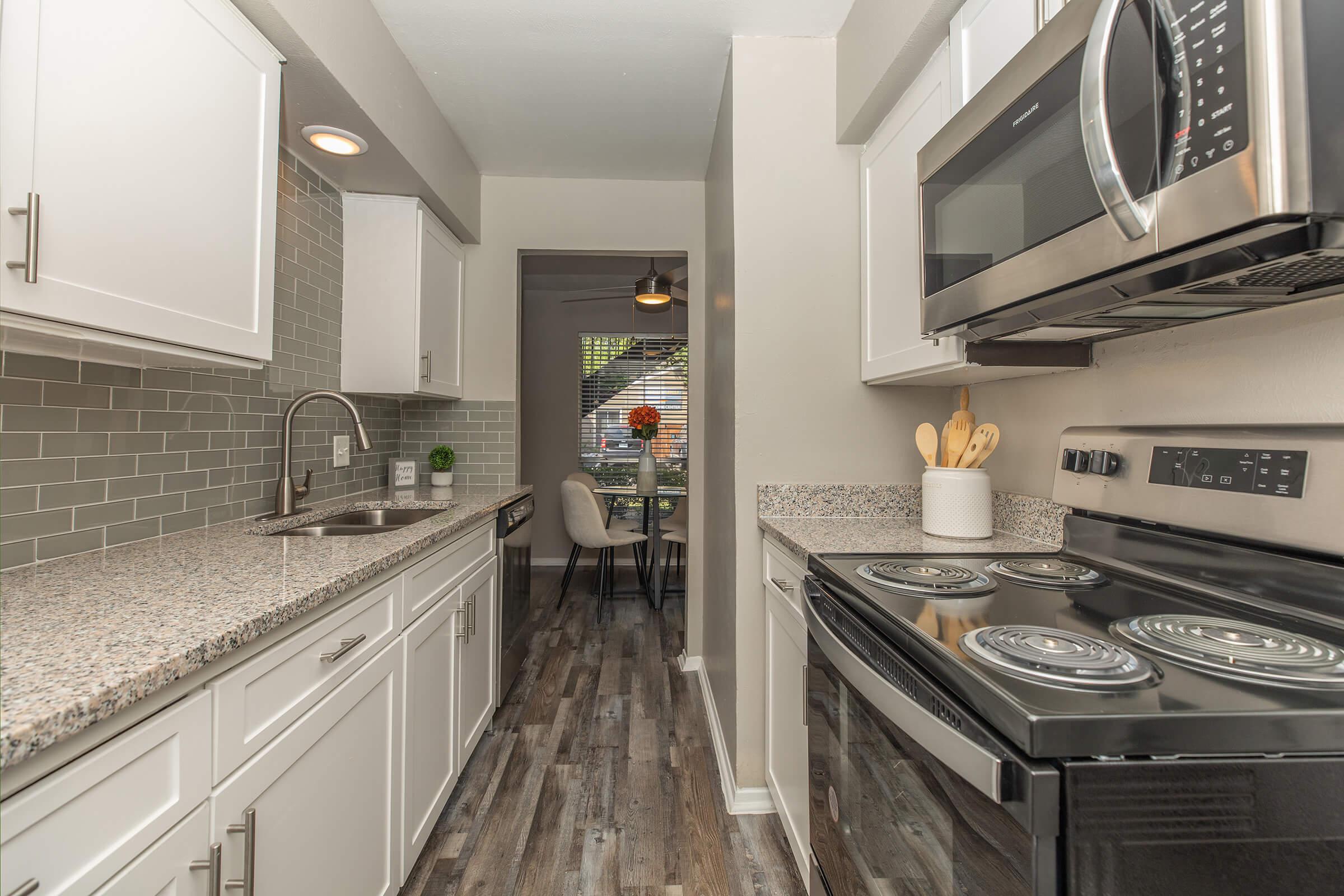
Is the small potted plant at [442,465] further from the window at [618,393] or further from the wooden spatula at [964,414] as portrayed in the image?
the window at [618,393]

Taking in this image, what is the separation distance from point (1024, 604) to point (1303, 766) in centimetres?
40

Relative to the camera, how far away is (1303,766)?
0.54 metres

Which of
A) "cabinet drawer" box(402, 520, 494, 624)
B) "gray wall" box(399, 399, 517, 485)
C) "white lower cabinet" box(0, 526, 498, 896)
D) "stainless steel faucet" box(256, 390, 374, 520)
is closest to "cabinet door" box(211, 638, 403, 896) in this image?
"white lower cabinet" box(0, 526, 498, 896)

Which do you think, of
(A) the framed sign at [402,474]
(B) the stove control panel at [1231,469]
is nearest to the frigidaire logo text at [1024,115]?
(B) the stove control panel at [1231,469]

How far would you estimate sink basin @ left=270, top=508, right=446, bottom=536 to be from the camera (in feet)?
6.19

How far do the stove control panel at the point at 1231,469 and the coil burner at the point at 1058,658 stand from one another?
388 millimetres

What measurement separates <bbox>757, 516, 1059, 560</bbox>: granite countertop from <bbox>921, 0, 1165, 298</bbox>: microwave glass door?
1.87 ft

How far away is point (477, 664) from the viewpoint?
210 cm

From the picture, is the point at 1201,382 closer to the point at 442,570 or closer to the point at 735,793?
the point at 735,793

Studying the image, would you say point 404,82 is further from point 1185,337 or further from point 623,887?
point 623,887

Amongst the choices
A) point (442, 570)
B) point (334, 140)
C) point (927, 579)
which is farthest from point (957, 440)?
point (334, 140)

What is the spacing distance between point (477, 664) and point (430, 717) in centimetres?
46

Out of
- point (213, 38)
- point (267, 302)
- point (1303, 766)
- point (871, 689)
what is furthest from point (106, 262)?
point (1303, 766)

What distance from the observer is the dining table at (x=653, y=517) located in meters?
3.91
